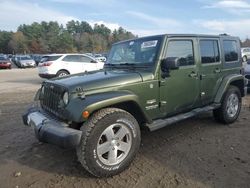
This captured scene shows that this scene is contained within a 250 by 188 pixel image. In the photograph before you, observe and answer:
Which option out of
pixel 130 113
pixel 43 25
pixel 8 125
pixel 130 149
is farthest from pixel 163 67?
pixel 43 25

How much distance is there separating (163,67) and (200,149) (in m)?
1.48

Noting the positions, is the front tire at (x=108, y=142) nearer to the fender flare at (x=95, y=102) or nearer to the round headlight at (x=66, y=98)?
the fender flare at (x=95, y=102)

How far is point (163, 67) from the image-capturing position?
500cm

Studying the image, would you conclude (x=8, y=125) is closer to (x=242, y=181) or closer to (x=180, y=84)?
(x=180, y=84)

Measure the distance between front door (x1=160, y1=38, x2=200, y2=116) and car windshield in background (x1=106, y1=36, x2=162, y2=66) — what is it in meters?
0.22

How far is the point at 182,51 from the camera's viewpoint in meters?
5.53

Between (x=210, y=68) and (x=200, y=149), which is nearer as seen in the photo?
(x=200, y=149)

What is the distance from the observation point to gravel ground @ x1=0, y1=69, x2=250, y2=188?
4.03 meters

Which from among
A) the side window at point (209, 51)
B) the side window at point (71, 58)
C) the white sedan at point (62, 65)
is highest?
the side window at point (71, 58)

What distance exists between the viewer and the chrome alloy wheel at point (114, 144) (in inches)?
163

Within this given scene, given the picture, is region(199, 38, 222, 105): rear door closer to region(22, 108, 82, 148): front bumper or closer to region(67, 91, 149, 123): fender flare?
region(67, 91, 149, 123): fender flare

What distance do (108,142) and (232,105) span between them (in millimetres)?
3619

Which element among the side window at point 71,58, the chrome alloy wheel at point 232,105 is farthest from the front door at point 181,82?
the side window at point 71,58

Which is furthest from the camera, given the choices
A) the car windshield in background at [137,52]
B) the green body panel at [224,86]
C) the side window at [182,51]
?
the green body panel at [224,86]
